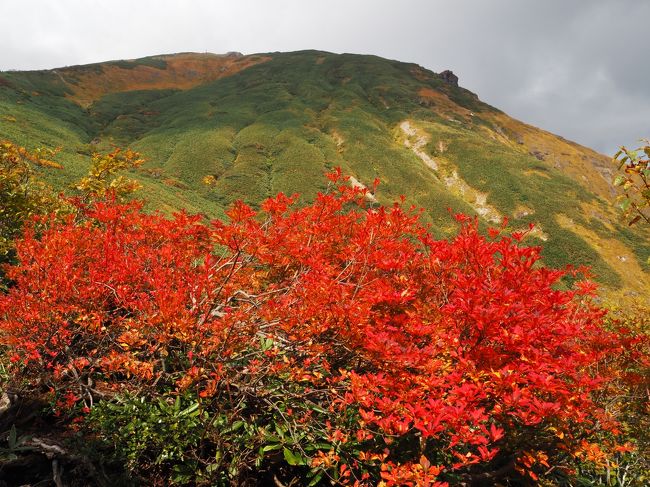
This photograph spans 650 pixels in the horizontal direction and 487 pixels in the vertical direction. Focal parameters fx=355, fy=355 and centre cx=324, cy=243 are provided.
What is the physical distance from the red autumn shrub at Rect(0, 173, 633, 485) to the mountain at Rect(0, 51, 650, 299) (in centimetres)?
2141

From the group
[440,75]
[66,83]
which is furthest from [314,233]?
[440,75]

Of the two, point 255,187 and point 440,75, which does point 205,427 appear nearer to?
point 255,187

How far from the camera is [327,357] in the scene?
22.0ft

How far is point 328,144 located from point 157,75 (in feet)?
219

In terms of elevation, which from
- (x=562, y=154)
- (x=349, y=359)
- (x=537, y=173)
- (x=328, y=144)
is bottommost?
(x=349, y=359)

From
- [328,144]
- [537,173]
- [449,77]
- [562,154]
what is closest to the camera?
[328,144]

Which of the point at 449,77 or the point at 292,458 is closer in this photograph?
the point at 292,458

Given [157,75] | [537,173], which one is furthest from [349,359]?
[157,75]

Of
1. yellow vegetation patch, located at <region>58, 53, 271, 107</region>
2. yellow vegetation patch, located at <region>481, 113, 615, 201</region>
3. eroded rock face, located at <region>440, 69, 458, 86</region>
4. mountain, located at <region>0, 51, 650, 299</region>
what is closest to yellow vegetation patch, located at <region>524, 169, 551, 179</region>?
mountain, located at <region>0, 51, 650, 299</region>

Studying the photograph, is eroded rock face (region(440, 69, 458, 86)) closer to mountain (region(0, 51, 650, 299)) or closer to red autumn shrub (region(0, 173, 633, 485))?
mountain (region(0, 51, 650, 299))

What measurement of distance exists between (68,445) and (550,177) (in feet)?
242

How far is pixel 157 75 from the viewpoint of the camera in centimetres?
9838

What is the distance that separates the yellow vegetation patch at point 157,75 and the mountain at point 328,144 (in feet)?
2.00

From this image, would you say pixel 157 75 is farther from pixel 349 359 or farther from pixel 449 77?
pixel 349 359
